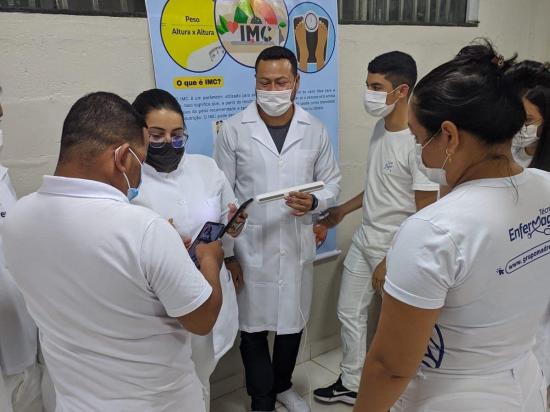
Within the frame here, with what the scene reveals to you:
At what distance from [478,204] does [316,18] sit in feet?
5.37

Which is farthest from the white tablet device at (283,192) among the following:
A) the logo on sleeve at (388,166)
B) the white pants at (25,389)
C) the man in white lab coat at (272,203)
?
the white pants at (25,389)

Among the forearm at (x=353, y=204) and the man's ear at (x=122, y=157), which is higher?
the man's ear at (x=122, y=157)

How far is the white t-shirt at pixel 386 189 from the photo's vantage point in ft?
6.44

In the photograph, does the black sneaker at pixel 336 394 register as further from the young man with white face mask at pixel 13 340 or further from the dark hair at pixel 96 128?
the dark hair at pixel 96 128

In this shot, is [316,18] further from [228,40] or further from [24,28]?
[24,28]

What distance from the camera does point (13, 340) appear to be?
130 centimetres

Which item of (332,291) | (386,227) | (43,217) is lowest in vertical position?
(332,291)

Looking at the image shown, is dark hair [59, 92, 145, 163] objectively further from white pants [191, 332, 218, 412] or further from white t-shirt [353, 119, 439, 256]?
white t-shirt [353, 119, 439, 256]

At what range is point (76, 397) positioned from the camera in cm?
100

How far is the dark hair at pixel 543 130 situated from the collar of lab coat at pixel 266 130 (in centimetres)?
87

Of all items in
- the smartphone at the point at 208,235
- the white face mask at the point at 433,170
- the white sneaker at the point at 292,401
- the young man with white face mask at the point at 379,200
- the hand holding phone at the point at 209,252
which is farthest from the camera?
the white sneaker at the point at 292,401

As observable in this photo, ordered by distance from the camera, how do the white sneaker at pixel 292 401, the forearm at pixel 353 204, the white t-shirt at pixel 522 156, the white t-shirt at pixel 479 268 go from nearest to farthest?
the white t-shirt at pixel 479 268 → the white t-shirt at pixel 522 156 → the white sneaker at pixel 292 401 → the forearm at pixel 353 204

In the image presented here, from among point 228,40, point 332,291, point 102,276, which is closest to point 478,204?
point 102,276

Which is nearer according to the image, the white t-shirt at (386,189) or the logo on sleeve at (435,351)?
the logo on sleeve at (435,351)
